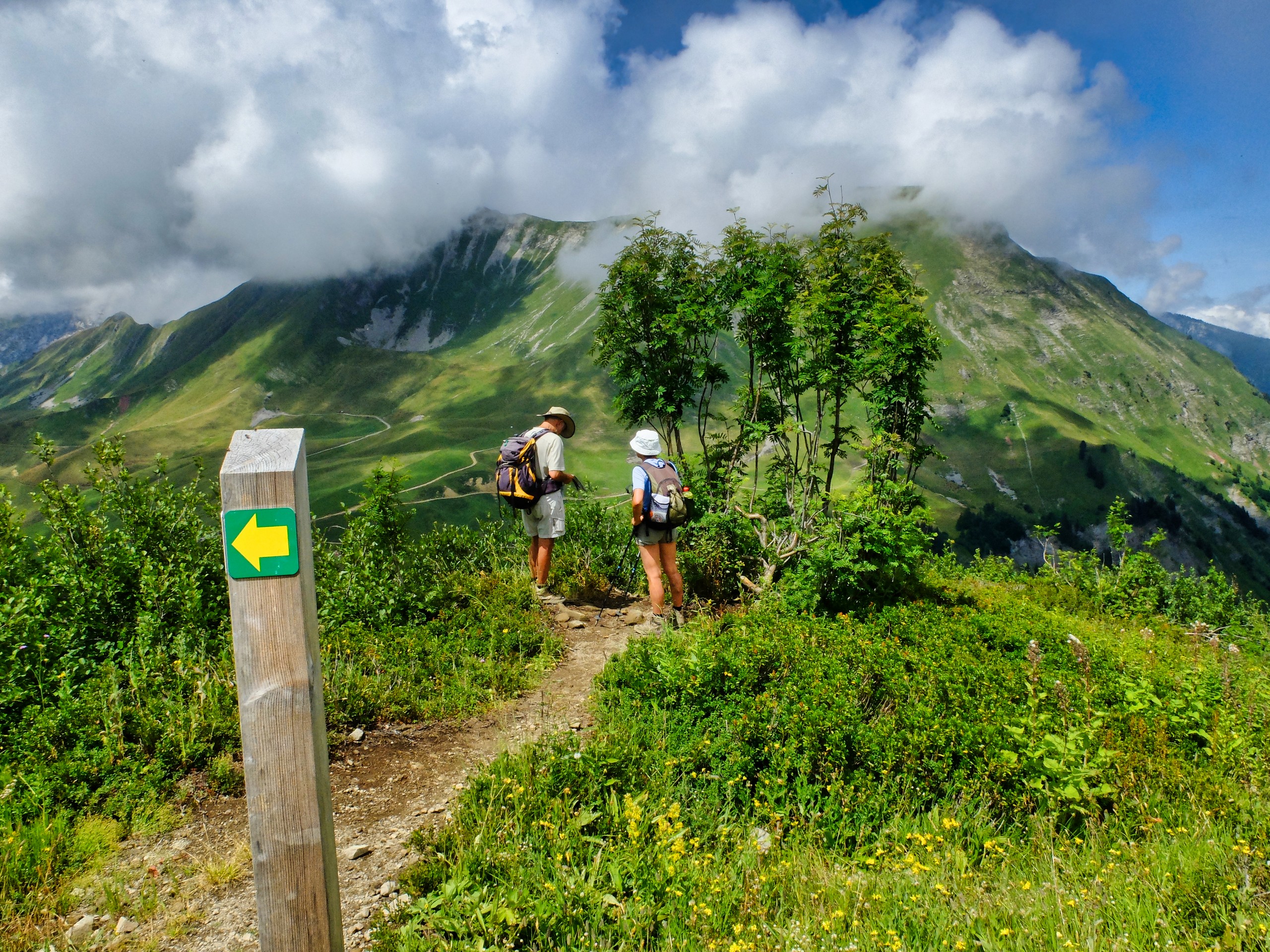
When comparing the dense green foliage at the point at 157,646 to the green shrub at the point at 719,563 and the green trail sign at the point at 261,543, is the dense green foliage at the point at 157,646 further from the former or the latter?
the green trail sign at the point at 261,543

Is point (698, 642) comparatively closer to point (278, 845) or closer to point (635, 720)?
point (635, 720)

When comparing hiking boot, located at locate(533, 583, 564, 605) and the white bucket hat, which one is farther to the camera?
hiking boot, located at locate(533, 583, 564, 605)

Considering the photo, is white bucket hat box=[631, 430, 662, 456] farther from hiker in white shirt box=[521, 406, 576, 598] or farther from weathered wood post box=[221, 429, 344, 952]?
weathered wood post box=[221, 429, 344, 952]

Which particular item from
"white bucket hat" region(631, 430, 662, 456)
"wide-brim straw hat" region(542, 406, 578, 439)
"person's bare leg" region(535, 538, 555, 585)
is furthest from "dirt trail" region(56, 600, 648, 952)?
"wide-brim straw hat" region(542, 406, 578, 439)

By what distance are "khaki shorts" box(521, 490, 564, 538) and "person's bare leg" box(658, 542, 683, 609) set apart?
1244 mm

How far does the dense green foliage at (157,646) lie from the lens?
4.35 metres

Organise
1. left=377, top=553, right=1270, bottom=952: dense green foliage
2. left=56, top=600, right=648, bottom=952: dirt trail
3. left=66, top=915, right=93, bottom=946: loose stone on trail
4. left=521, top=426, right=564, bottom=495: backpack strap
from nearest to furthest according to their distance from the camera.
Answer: left=377, top=553, right=1270, bottom=952: dense green foliage
left=66, top=915, right=93, bottom=946: loose stone on trail
left=56, top=600, right=648, bottom=952: dirt trail
left=521, top=426, right=564, bottom=495: backpack strap

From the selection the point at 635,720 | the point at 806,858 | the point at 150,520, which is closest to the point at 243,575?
the point at 806,858

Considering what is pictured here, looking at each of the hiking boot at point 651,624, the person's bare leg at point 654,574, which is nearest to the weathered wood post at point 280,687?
the hiking boot at point 651,624

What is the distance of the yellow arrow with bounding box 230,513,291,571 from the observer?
7.54ft

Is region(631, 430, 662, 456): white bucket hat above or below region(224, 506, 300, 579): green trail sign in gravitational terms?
above

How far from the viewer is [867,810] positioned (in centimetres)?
425

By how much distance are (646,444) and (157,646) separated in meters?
5.01

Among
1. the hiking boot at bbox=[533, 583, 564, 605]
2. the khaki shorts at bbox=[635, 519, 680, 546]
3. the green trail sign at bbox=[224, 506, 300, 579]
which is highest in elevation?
the green trail sign at bbox=[224, 506, 300, 579]
